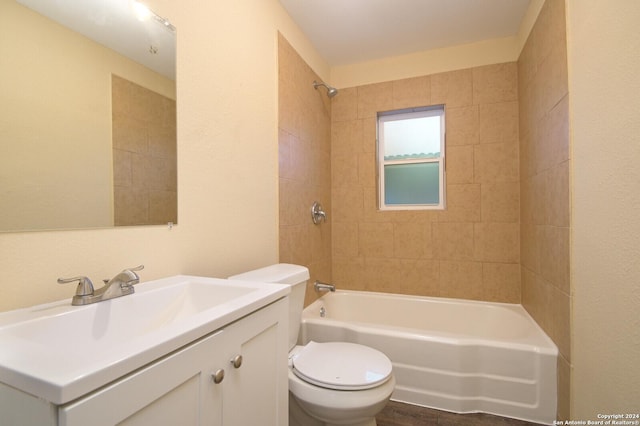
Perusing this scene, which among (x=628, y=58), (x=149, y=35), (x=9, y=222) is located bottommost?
(x=9, y=222)

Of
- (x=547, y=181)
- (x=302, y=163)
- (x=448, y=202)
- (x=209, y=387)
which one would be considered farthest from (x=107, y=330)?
(x=448, y=202)

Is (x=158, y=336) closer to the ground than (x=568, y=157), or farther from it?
closer to the ground

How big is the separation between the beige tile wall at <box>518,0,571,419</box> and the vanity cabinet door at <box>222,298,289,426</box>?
4.52 ft

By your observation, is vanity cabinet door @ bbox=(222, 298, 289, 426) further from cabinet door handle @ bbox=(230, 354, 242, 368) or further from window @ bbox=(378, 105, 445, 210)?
window @ bbox=(378, 105, 445, 210)

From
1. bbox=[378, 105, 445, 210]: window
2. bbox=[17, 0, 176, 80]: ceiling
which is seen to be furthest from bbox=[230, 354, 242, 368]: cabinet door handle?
bbox=[378, 105, 445, 210]: window

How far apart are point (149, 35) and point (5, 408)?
3.84ft

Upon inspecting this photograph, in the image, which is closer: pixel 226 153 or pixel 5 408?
pixel 5 408

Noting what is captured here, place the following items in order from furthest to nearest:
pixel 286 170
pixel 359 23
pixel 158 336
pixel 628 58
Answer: pixel 359 23 < pixel 286 170 < pixel 628 58 < pixel 158 336

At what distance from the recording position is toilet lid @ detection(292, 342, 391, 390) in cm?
123

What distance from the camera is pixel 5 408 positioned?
0.47 metres

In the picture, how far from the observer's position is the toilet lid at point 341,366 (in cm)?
123

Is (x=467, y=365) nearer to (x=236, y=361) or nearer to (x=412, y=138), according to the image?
(x=236, y=361)

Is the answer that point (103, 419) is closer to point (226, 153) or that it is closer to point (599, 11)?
point (226, 153)

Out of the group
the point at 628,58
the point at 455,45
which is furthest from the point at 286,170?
the point at 455,45
